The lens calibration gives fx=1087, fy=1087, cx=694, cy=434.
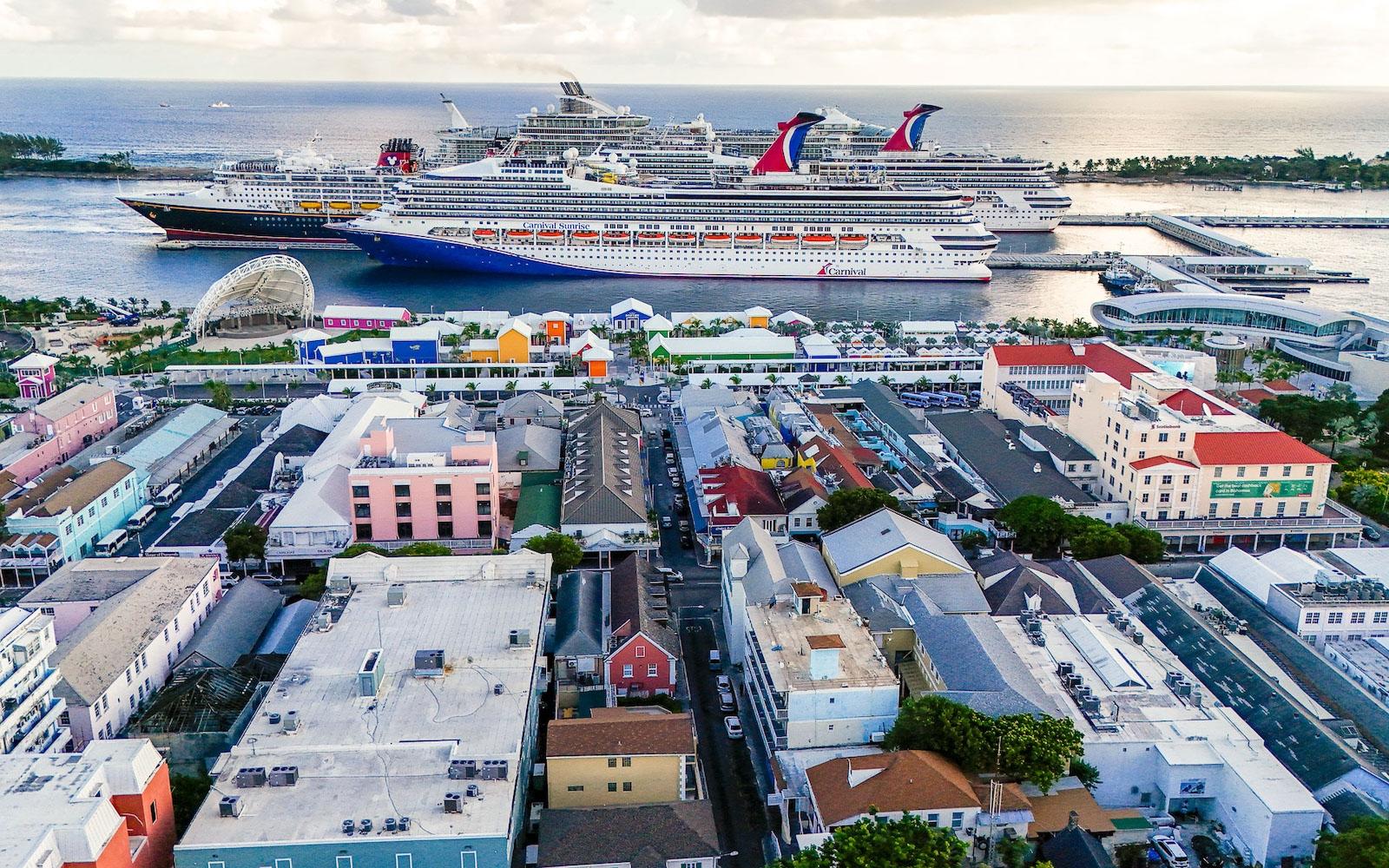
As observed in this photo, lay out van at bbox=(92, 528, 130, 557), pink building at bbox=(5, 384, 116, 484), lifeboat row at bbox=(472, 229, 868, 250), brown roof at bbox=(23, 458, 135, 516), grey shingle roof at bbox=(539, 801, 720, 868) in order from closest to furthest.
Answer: grey shingle roof at bbox=(539, 801, 720, 868), brown roof at bbox=(23, 458, 135, 516), van at bbox=(92, 528, 130, 557), pink building at bbox=(5, 384, 116, 484), lifeboat row at bbox=(472, 229, 868, 250)

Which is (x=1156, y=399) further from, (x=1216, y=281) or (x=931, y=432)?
(x=1216, y=281)

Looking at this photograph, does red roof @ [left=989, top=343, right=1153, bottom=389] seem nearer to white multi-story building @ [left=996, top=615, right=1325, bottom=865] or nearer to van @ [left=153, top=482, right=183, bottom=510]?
white multi-story building @ [left=996, top=615, right=1325, bottom=865]

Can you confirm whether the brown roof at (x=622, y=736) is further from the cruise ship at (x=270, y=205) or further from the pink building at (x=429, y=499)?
the cruise ship at (x=270, y=205)

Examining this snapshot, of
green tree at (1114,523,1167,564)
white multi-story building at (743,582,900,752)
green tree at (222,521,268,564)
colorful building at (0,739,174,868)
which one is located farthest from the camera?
green tree at (1114,523,1167,564)

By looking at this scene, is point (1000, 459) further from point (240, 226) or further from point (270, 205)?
point (240, 226)

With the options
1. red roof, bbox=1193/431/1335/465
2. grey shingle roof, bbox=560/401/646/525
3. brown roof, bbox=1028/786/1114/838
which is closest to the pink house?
grey shingle roof, bbox=560/401/646/525

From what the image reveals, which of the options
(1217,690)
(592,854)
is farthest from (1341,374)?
(592,854)

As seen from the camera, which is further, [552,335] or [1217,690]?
[552,335]
